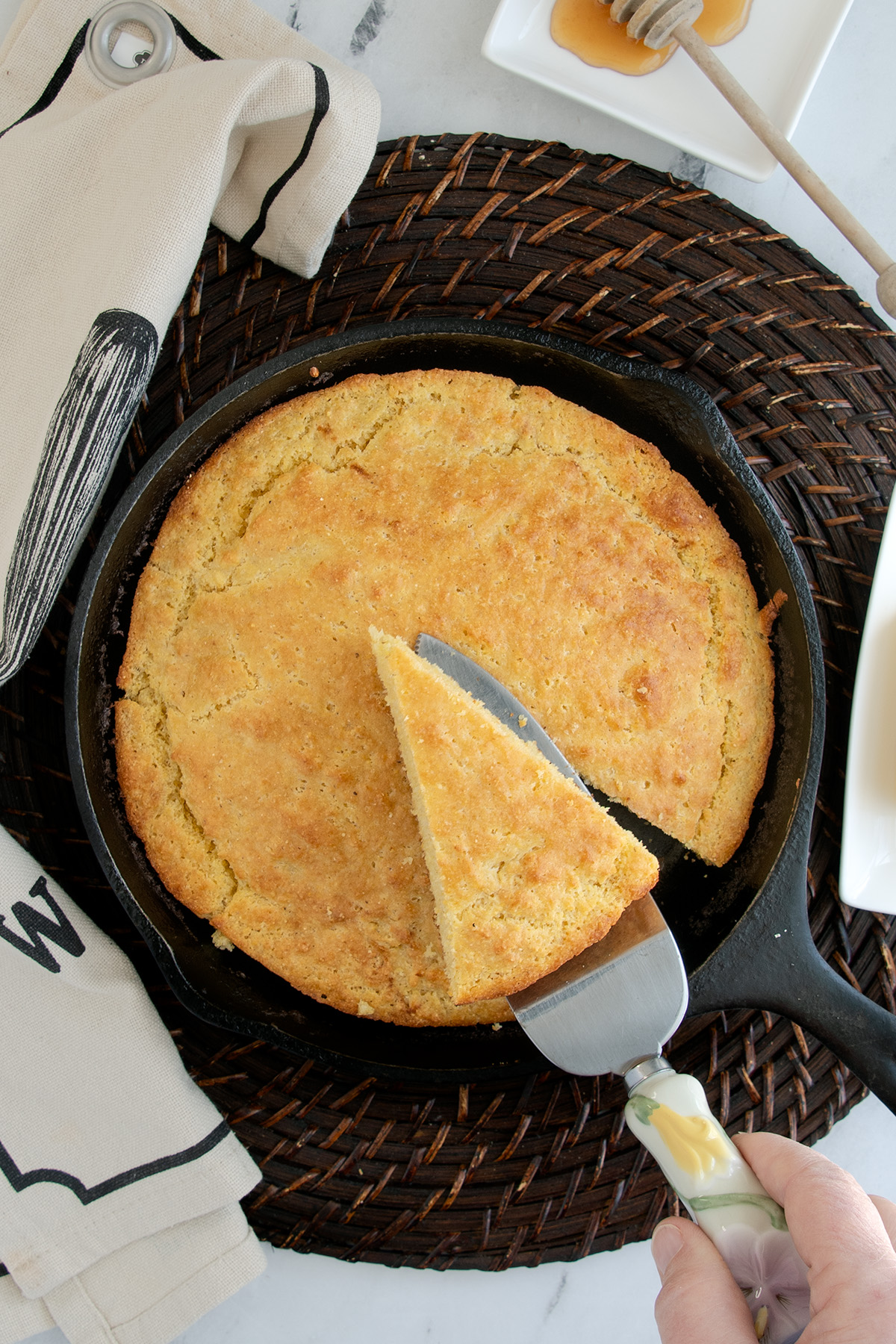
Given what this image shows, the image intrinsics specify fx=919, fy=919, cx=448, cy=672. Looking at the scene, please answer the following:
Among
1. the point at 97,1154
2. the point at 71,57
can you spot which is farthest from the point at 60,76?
the point at 97,1154

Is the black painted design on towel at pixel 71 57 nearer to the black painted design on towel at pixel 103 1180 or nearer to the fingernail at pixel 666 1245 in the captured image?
the black painted design on towel at pixel 103 1180

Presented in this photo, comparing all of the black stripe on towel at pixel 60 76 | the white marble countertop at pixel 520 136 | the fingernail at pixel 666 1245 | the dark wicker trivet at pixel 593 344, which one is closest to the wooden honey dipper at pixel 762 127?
the dark wicker trivet at pixel 593 344

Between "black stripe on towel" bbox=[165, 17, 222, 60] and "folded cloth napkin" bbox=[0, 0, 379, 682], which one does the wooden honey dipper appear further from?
"black stripe on towel" bbox=[165, 17, 222, 60]

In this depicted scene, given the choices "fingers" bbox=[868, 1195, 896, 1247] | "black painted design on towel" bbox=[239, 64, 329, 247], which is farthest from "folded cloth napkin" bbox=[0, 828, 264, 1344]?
"black painted design on towel" bbox=[239, 64, 329, 247]

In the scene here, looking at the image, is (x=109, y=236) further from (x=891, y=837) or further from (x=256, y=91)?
(x=891, y=837)

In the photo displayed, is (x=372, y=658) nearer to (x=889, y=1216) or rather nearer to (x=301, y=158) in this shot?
(x=301, y=158)

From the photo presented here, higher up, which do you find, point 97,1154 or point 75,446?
point 75,446

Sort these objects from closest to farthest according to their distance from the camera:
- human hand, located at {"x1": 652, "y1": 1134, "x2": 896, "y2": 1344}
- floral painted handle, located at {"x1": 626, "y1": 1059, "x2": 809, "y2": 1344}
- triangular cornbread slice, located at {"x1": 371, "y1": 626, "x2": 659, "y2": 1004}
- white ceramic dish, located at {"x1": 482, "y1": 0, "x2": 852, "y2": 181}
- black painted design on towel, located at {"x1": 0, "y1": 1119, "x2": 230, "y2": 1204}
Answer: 1. human hand, located at {"x1": 652, "y1": 1134, "x2": 896, "y2": 1344}
2. floral painted handle, located at {"x1": 626, "y1": 1059, "x2": 809, "y2": 1344}
3. triangular cornbread slice, located at {"x1": 371, "y1": 626, "x2": 659, "y2": 1004}
4. black painted design on towel, located at {"x1": 0, "y1": 1119, "x2": 230, "y2": 1204}
5. white ceramic dish, located at {"x1": 482, "y1": 0, "x2": 852, "y2": 181}
